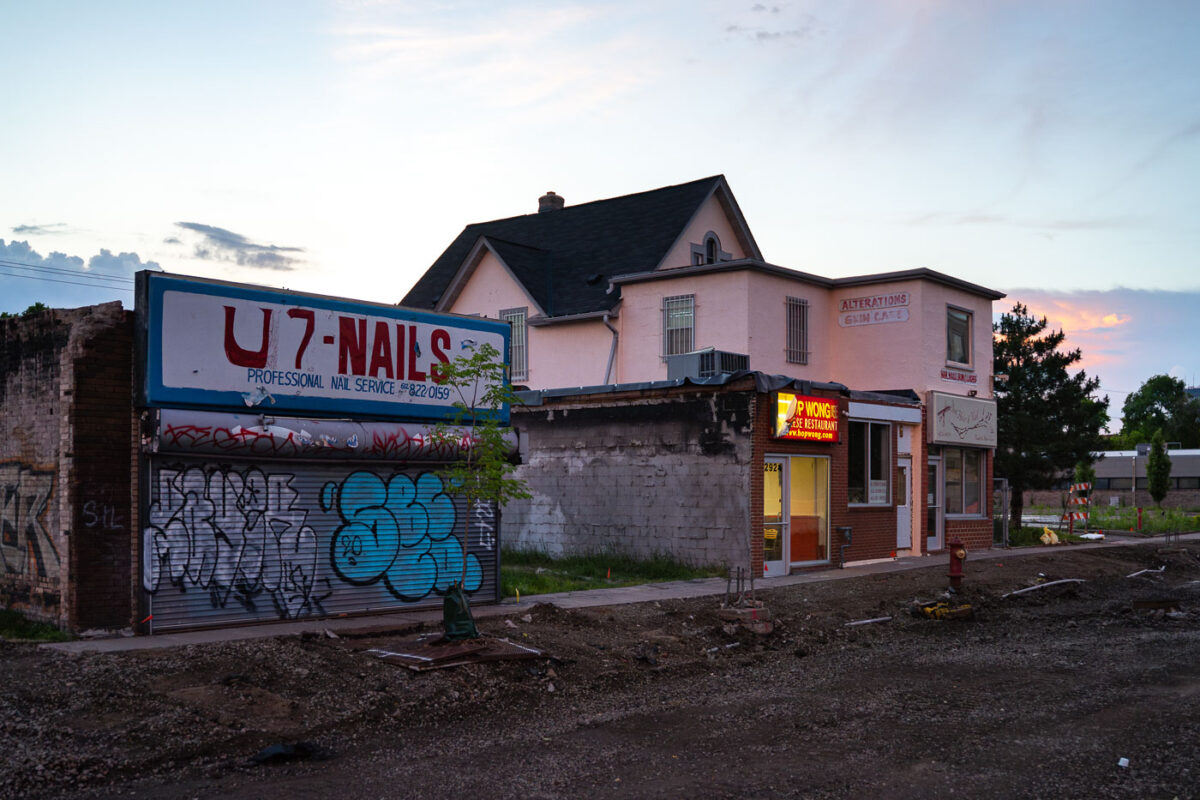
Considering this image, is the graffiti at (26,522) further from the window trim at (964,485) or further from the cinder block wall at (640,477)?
the window trim at (964,485)

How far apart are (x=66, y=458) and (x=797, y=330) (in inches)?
730

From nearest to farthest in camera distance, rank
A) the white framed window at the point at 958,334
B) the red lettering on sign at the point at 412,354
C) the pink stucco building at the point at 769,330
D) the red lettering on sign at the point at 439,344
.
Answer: the red lettering on sign at the point at 412,354, the red lettering on sign at the point at 439,344, the pink stucco building at the point at 769,330, the white framed window at the point at 958,334

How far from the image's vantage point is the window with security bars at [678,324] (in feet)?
86.7

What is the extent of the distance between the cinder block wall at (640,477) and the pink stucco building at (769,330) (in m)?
1.67

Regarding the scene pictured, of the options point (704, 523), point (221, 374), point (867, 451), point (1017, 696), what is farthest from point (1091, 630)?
point (221, 374)

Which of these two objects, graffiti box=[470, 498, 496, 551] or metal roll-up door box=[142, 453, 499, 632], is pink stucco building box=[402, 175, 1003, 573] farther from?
metal roll-up door box=[142, 453, 499, 632]

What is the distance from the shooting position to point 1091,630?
1566 cm

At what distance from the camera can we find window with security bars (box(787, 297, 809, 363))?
26.7 metres

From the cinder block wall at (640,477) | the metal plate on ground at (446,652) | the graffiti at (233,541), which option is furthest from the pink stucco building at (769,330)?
the metal plate on ground at (446,652)

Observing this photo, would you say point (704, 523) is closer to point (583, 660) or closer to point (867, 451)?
point (867, 451)

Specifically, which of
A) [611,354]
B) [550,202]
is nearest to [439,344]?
[611,354]

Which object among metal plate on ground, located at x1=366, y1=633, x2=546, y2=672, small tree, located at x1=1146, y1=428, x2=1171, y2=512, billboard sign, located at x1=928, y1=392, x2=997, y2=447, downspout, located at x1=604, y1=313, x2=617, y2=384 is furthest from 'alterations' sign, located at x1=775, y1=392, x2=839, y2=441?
small tree, located at x1=1146, y1=428, x2=1171, y2=512

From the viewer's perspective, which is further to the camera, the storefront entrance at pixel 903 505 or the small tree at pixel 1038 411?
the small tree at pixel 1038 411

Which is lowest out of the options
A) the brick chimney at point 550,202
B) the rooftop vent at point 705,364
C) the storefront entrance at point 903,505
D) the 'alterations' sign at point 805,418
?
the storefront entrance at point 903,505
